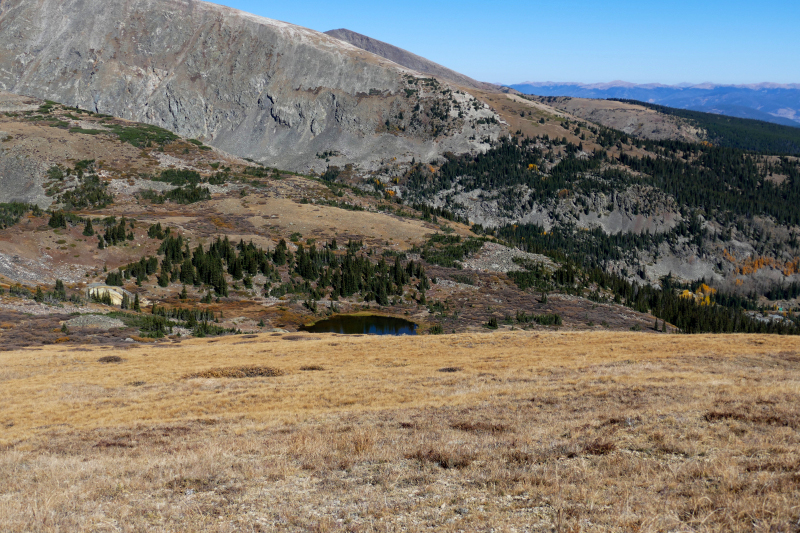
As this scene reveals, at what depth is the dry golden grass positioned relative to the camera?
964 centimetres

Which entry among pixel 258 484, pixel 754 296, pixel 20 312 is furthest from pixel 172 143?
pixel 754 296

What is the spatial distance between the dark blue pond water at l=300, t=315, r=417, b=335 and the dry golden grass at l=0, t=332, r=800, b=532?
40001 millimetres

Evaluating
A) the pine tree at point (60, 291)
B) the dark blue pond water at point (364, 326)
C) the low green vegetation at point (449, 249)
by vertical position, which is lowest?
the dark blue pond water at point (364, 326)

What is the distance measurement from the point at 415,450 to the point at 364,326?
204ft

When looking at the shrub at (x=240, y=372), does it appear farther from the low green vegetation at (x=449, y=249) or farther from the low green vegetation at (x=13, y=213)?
the low green vegetation at (x=13, y=213)

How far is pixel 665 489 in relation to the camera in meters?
10.2

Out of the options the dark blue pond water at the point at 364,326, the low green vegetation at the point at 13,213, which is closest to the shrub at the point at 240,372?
the dark blue pond water at the point at 364,326

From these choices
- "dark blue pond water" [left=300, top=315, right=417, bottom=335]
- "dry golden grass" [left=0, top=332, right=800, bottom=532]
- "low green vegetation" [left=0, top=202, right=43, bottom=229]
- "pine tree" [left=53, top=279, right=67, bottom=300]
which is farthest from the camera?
"low green vegetation" [left=0, top=202, right=43, bottom=229]

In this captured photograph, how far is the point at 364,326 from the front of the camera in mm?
75750

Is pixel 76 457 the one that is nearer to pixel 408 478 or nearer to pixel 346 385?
pixel 408 478

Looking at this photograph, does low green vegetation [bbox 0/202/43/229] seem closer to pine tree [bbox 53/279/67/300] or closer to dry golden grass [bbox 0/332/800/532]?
pine tree [bbox 53/279/67/300]

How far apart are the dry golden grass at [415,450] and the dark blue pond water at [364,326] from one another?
4000 cm

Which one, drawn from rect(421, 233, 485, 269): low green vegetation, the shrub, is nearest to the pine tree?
the shrub

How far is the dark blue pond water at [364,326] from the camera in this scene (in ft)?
237
